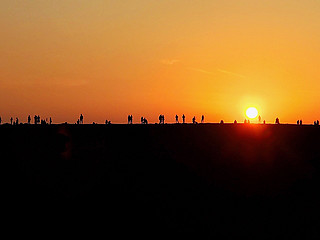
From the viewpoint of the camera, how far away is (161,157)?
53781mm

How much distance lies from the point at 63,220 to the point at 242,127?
27494 mm

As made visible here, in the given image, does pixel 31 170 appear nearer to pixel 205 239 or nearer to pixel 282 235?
pixel 205 239

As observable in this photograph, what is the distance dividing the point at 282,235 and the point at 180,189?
912cm

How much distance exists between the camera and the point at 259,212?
46375 mm

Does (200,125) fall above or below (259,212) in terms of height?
above

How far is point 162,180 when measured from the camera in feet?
163

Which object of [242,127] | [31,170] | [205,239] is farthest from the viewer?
[242,127]

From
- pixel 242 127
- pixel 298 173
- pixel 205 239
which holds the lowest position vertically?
pixel 205 239

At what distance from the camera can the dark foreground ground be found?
142 ft

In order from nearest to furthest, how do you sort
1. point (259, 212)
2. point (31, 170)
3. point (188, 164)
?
point (259, 212)
point (31, 170)
point (188, 164)

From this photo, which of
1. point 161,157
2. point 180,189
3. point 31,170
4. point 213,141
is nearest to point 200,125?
point 213,141

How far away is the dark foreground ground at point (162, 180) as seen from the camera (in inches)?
1708

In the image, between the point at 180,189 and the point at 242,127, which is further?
the point at 242,127

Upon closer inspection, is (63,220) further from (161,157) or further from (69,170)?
(161,157)
